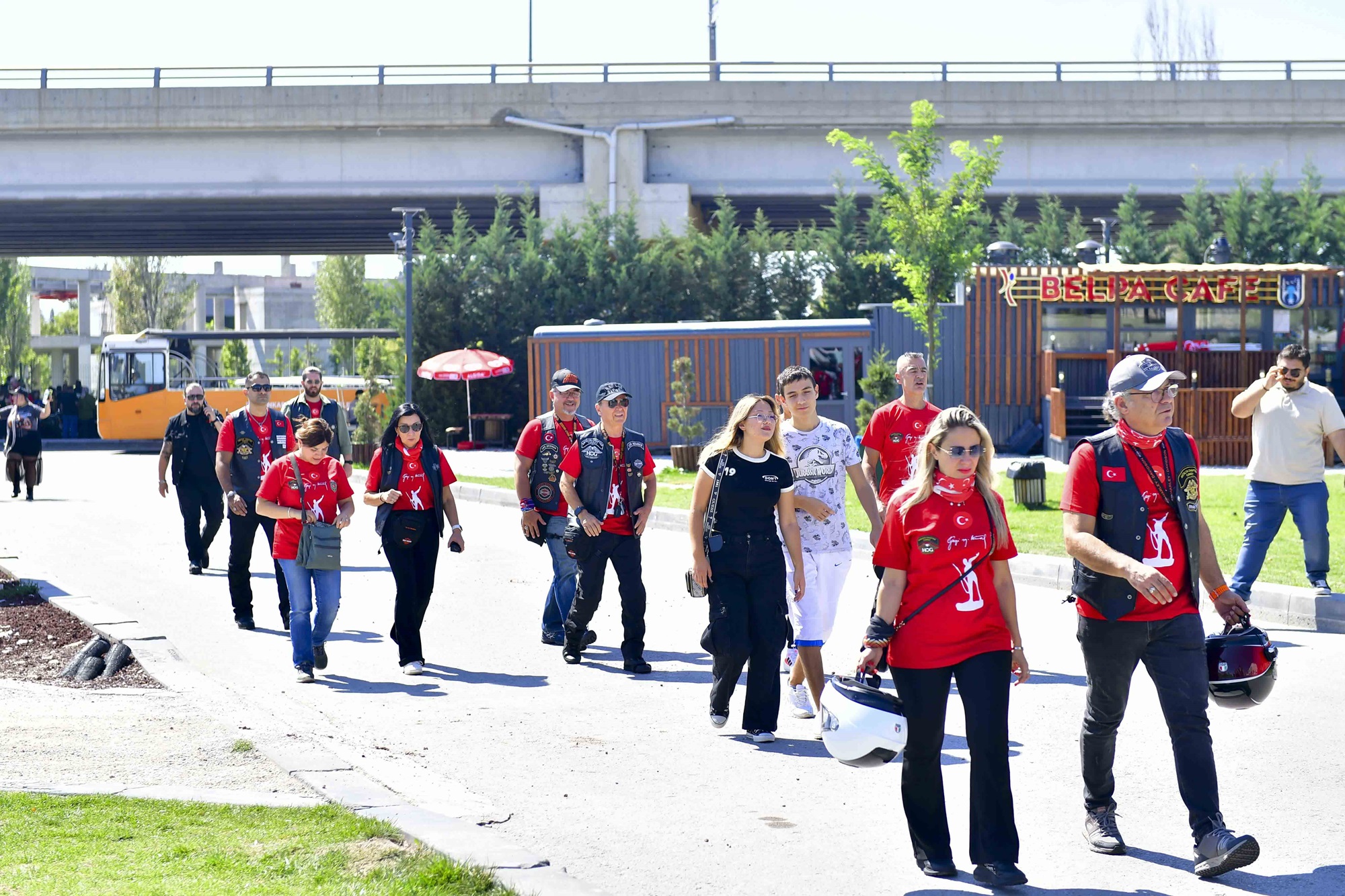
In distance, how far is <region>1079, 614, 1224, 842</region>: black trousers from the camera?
17.1 ft

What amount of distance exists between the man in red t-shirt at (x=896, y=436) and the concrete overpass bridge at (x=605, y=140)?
3225 centimetres

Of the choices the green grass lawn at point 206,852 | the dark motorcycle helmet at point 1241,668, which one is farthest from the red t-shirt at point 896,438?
the green grass lawn at point 206,852

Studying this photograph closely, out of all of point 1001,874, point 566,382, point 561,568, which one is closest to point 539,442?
point 566,382

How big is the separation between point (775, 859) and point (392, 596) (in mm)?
7571

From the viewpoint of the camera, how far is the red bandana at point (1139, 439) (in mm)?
5328

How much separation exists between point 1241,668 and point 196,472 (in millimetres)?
10314

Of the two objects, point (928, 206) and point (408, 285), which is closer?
point (928, 206)

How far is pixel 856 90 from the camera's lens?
1587 inches

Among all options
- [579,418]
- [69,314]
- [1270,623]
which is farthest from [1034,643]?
[69,314]

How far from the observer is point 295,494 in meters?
9.13

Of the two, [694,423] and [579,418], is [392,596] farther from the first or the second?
[694,423]

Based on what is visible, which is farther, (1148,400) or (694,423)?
(694,423)

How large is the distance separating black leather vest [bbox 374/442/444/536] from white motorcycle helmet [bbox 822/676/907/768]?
4.52 meters

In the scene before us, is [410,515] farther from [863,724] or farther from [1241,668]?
[1241,668]
